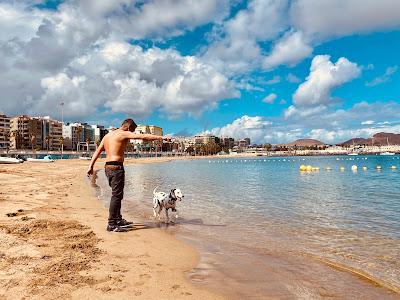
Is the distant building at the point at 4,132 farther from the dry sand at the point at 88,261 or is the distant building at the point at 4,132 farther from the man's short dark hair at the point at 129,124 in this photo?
the man's short dark hair at the point at 129,124

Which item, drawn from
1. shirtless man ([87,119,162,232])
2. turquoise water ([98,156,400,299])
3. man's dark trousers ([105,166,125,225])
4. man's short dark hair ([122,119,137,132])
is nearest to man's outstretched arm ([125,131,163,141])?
shirtless man ([87,119,162,232])

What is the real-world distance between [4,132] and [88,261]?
209815mm

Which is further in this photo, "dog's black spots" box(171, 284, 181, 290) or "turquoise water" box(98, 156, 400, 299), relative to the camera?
"turquoise water" box(98, 156, 400, 299)

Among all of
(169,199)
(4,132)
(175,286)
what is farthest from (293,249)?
(4,132)

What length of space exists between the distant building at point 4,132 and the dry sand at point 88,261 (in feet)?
633

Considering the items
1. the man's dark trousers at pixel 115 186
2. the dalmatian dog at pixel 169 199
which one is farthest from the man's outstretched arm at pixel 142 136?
the dalmatian dog at pixel 169 199

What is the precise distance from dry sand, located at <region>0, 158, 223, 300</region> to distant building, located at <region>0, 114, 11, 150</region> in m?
193

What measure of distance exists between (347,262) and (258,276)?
2.83m

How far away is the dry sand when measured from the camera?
17.4ft

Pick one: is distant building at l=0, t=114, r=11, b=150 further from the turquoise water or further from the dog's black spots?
the dog's black spots

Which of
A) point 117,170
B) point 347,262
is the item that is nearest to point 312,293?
point 347,262

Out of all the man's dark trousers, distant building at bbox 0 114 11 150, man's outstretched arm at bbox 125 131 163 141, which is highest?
distant building at bbox 0 114 11 150

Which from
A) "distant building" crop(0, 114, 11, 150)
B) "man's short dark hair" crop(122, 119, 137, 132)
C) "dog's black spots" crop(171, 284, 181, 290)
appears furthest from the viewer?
"distant building" crop(0, 114, 11, 150)

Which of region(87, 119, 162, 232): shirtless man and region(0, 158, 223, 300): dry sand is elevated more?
region(87, 119, 162, 232): shirtless man
